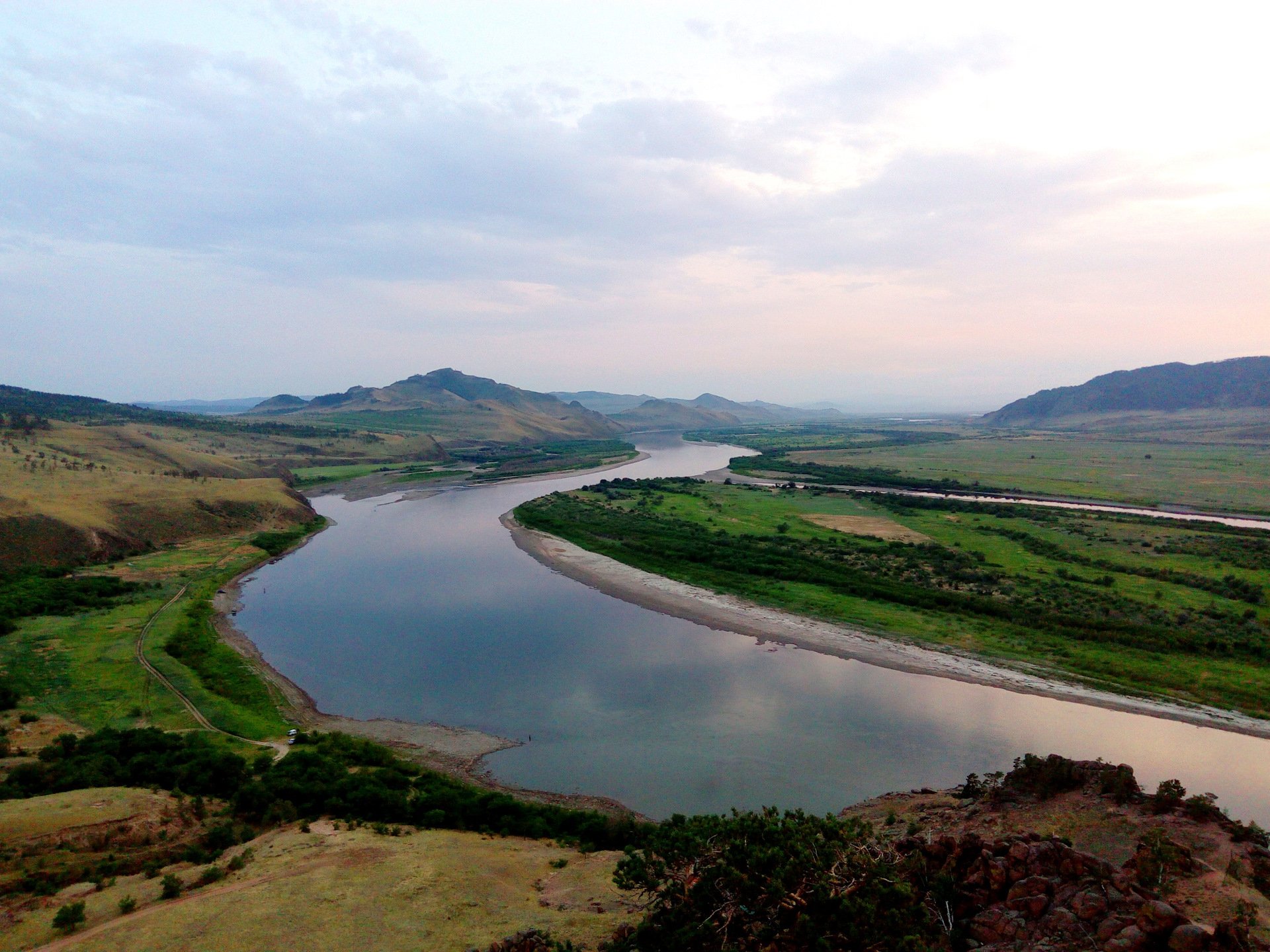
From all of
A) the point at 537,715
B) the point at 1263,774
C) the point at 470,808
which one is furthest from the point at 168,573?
the point at 1263,774

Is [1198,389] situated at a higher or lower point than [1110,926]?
higher

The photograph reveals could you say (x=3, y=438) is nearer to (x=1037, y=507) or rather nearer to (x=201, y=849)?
(x=201, y=849)

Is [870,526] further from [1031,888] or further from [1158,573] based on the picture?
Result: [1031,888]

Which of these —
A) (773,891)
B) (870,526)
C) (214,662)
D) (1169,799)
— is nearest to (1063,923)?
(773,891)

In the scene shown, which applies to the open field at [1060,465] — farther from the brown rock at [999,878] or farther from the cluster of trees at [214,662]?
the cluster of trees at [214,662]

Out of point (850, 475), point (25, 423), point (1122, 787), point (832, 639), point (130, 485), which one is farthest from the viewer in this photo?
point (850, 475)

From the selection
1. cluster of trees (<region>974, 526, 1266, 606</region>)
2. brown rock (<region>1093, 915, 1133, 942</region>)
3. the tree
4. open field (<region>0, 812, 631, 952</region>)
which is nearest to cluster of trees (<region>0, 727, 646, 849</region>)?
open field (<region>0, 812, 631, 952</region>)

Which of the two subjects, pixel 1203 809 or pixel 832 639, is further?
pixel 832 639
